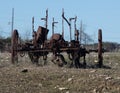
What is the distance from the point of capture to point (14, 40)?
25.3 metres

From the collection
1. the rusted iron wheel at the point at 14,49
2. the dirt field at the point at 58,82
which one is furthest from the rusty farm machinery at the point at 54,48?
the dirt field at the point at 58,82

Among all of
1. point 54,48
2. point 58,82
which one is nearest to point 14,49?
point 54,48

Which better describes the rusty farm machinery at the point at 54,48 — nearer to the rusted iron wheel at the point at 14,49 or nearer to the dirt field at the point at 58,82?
the rusted iron wheel at the point at 14,49

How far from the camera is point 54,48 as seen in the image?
23219mm

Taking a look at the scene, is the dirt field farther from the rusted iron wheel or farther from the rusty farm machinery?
the rusted iron wheel

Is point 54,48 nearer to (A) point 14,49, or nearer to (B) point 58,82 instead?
(A) point 14,49

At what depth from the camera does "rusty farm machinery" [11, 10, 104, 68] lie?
22.9 m

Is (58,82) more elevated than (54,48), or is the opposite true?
(54,48)

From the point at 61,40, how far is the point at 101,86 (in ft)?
28.6

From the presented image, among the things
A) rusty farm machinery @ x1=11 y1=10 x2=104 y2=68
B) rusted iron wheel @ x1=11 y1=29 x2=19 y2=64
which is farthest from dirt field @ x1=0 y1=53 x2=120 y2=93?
rusted iron wheel @ x1=11 y1=29 x2=19 y2=64

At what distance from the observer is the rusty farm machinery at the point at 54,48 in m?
22.9

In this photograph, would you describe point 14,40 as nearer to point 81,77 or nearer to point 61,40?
point 61,40

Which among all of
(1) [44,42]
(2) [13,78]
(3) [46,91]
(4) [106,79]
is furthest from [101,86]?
(1) [44,42]

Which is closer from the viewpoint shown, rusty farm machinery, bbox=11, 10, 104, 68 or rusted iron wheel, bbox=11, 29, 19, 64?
rusty farm machinery, bbox=11, 10, 104, 68
